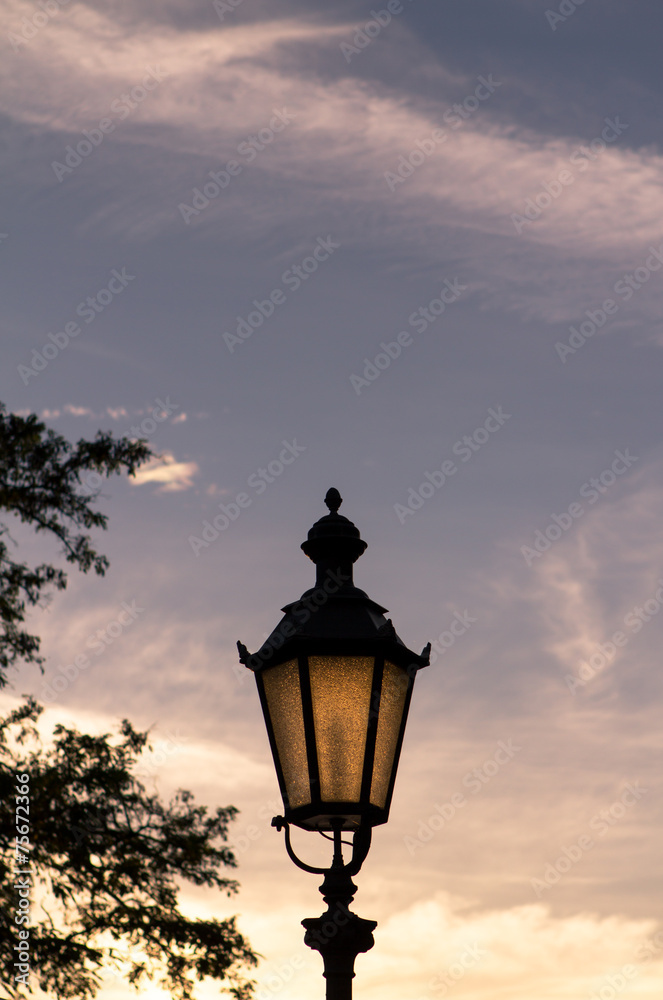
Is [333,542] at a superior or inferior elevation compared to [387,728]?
superior

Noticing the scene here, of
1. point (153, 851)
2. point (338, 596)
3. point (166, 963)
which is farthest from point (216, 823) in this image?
point (338, 596)

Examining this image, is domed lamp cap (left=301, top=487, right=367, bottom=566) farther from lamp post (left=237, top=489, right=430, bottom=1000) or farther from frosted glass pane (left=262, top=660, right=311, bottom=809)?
frosted glass pane (left=262, top=660, right=311, bottom=809)

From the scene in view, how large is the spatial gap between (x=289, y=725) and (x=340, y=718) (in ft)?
0.87

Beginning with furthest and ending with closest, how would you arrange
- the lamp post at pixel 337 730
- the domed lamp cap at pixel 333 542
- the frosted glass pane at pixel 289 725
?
the domed lamp cap at pixel 333 542
the frosted glass pane at pixel 289 725
the lamp post at pixel 337 730

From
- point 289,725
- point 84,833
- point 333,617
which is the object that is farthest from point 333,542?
→ point 84,833

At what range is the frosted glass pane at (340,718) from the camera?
4867 mm

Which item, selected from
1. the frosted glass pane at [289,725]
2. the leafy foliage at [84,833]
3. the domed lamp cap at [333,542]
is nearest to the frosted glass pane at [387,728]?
the frosted glass pane at [289,725]

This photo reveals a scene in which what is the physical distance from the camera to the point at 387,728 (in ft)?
16.6

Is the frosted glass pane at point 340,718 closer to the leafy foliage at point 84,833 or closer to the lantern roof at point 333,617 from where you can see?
the lantern roof at point 333,617

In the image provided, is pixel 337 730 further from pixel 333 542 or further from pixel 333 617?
pixel 333 542

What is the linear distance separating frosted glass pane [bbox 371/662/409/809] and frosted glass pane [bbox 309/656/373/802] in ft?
0.32

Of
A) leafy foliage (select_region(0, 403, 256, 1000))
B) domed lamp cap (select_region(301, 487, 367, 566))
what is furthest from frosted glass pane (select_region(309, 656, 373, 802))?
leafy foliage (select_region(0, 403, 256, 1000))

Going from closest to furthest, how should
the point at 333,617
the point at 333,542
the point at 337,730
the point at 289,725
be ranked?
the point at 337,730 → the point at 289,725 → the point at 333,617 → the point at 333,542

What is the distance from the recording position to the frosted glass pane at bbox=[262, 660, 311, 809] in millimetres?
4949
